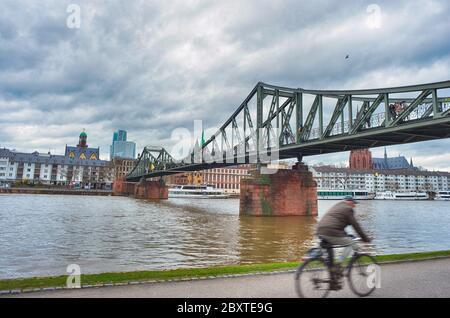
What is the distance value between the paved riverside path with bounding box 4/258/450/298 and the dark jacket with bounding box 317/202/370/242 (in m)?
1.16

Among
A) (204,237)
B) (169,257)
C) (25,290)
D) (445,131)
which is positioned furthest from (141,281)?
(445,131)

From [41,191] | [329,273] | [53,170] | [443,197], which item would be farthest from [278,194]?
[53,170]

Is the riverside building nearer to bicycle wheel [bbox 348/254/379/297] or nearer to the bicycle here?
the bicycle

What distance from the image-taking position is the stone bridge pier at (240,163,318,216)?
37.9 meters

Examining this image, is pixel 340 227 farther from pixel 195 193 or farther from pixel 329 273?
pixel 195 193

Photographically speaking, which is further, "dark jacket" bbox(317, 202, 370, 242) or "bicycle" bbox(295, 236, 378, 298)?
"dark jacket" bbox(317, 202, 370, 242)

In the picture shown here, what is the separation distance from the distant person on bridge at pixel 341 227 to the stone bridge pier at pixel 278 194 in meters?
31.1

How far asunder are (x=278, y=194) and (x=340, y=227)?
32.3 meters

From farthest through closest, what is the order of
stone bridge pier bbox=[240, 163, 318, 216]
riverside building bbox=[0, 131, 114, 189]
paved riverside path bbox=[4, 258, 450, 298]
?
riverside building bbox=[0, 131, 114, 189] < stone bridge pier bbox=[240, 163, 318, 216] < paved riverside path bbox=[4, 258, 450, 298]

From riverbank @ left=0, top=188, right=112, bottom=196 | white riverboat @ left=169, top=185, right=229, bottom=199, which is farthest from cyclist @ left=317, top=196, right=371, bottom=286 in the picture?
riverbank @ left=0, top=188, right=112, bottom=196

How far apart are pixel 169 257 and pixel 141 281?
739 centimetres

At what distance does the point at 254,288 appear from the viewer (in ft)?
22.7

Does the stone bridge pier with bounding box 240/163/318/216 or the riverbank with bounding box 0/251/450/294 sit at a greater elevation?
the stone bridge pier with bounding box 240/163/318/216

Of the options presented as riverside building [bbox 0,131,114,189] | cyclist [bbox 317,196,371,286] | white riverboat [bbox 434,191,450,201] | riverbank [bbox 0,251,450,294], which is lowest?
riverbank [bbox 0,251,450,294]
